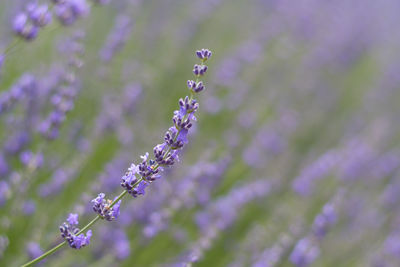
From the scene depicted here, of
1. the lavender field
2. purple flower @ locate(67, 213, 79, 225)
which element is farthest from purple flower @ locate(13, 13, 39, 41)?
purple flower @ locate(67, 213, 79, 225)

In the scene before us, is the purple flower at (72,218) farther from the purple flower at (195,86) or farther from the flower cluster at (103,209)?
the purple flower at (195,86)

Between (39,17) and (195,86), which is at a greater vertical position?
(39,17)

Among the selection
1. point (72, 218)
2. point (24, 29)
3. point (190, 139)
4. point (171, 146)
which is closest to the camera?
point (171, 146)

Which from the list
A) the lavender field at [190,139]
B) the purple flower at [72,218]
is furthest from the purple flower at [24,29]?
the purple flower at [72,218]

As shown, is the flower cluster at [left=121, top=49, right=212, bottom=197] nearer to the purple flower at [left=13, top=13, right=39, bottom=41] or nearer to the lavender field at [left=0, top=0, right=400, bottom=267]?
the lavender field at [left=0, top=0, right=400, bottom=267]

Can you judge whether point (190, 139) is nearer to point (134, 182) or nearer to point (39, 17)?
point (39, 17)

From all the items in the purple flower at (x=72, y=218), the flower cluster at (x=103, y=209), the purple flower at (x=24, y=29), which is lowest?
the flower cluster at (x=103, y=209)

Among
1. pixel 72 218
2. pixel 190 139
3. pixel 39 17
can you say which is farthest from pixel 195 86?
pixel 190 139

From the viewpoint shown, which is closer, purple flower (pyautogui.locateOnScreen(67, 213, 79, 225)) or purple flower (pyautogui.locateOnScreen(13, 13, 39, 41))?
purple flower (pyautogui.locateOnScreen(67, 213, 79, 225))
